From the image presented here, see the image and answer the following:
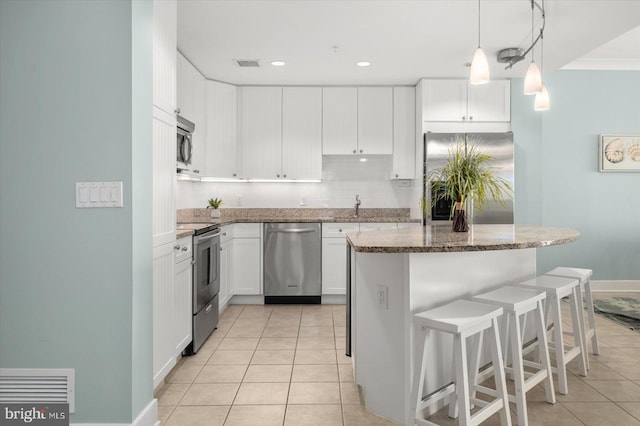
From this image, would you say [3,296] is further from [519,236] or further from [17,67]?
[519,236]

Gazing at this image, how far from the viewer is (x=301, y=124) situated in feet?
16.8

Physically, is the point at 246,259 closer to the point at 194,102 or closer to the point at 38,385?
the point at 194,102

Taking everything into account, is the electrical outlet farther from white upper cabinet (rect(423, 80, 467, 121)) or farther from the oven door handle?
white upper cabinet (rect(423, 80, 467, 121))

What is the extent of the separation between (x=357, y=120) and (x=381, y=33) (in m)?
1.64

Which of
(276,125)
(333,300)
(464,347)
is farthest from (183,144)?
(464,347)

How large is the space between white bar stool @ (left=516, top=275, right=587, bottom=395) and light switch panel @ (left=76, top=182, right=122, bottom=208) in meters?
2.28

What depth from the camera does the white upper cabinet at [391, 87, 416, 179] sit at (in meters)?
5.12

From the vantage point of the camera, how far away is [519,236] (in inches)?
98.9

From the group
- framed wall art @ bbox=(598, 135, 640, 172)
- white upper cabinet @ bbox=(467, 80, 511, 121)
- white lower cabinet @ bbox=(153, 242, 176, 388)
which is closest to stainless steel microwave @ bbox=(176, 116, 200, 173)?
white lower cabinet @ bbox=(153, 242, 176, 388)

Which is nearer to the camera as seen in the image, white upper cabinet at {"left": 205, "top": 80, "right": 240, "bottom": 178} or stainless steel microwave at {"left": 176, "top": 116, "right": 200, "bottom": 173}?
stainless steel microwave at {"left": 176, "top": 116, "right": 200, "bottom": 173}

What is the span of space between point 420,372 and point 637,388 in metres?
1.70

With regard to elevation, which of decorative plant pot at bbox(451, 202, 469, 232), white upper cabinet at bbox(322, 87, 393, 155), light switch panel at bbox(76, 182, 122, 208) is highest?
white upper cabinet at bbox(322, 87, 393, 155)

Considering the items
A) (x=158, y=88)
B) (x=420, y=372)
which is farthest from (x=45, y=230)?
(x=420, y=372)

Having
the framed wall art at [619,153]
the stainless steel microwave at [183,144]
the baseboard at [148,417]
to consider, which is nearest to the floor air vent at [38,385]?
the baseboard at [148,417]
